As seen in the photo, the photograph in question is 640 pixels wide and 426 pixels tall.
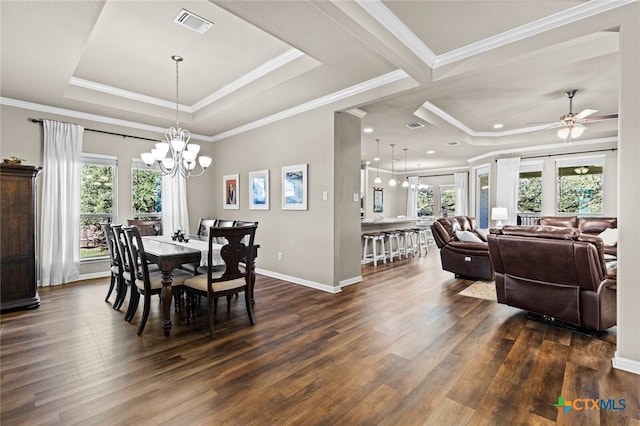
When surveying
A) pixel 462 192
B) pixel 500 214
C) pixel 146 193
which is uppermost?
pixel 462 192

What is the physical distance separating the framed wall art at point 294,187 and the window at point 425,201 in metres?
8.72

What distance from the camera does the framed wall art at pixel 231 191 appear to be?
605cm

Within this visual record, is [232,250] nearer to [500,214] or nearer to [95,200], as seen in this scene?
[95,200]

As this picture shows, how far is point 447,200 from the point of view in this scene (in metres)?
12.0

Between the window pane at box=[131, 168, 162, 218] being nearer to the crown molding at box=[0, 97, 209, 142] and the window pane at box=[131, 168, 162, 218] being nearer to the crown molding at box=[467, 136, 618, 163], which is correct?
the crown molding at box=[0, 97, 209, 142]

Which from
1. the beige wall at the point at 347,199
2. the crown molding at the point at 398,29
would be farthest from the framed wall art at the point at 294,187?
the crown molding at the point at 398,29

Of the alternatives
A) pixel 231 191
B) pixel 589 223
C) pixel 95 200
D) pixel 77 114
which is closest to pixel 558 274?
pixel 589 223

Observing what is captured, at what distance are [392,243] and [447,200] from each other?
5890 mm

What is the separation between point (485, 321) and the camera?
320 cm

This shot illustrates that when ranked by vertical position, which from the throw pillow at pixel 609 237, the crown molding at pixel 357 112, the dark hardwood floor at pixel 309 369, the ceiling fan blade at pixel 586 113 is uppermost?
the crown molding at pixel 357 112

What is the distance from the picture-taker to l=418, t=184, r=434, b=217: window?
12516 millimetres

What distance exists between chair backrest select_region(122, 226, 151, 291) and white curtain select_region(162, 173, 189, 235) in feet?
9.35

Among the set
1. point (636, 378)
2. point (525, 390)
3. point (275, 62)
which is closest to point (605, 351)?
point (636, 378)

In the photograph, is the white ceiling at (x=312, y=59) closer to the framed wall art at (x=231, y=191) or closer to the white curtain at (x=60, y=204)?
the white curtain at (x=60, y=204)
